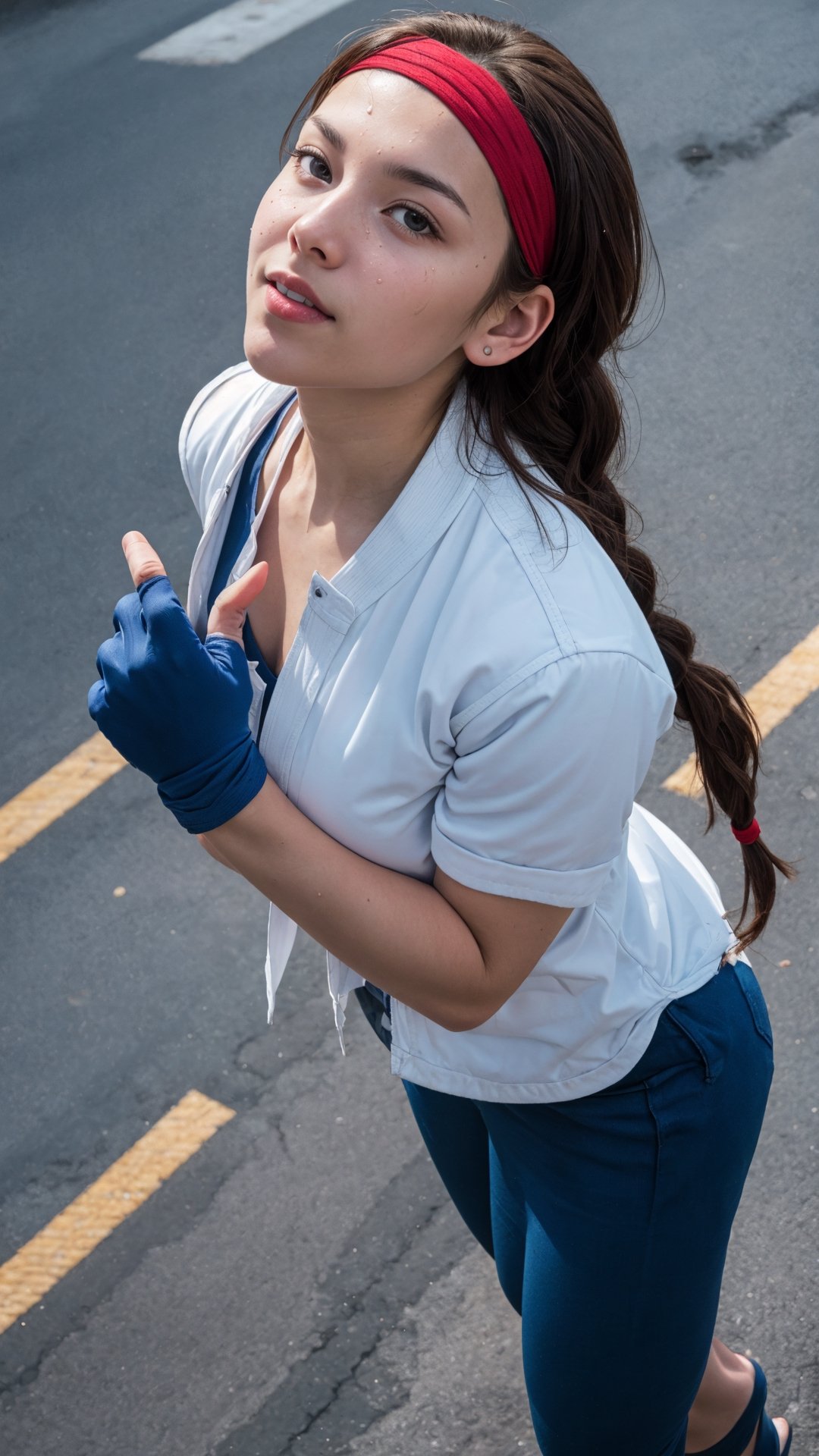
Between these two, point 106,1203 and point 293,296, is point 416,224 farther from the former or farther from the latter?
point 106,1203

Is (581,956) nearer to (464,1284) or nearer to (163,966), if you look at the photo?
(464,1284)

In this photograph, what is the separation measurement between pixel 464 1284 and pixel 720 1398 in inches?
31.4

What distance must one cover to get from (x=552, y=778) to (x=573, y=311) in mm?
635

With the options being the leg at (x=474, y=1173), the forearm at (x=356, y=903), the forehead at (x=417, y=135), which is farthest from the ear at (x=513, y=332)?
the leg at (x=474, y=1173)

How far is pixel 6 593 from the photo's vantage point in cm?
498

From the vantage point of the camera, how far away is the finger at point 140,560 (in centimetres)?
185

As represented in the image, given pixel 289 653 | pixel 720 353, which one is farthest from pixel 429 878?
pixel 720 353

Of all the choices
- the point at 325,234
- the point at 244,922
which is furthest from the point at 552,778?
the point at 244,922

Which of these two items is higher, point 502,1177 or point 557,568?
point 557,568

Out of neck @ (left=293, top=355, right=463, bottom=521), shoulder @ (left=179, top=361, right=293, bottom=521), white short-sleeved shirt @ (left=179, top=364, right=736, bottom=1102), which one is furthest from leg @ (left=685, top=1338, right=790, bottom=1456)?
shoulder @ (left=179, top=361, right=293, bottom=521)

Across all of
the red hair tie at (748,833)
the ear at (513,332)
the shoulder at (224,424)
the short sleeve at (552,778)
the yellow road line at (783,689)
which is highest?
the ear at (513,332)

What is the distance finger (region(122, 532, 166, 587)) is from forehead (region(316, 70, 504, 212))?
56 centimetres

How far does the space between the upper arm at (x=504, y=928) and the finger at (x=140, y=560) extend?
53 cm

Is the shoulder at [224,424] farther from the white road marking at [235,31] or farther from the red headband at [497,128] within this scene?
the white road marking at [235,31]
